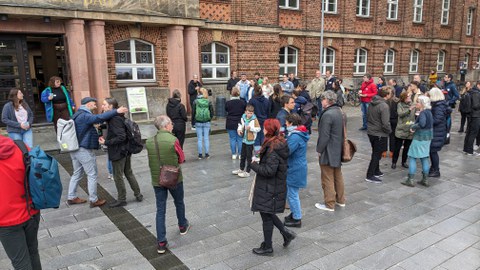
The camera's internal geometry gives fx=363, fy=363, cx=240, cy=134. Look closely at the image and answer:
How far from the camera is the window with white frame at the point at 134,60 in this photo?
1396 cm

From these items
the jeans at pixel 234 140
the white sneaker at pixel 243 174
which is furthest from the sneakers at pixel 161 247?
the jeans at pixel 234 140

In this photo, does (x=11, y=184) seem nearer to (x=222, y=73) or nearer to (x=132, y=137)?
(x=132, y=137)

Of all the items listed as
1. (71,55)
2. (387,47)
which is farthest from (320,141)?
(387,47)

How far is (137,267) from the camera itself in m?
4.39

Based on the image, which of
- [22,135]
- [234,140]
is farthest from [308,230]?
[22,135]

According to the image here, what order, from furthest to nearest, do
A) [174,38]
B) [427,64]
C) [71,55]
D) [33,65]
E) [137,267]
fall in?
[427,64], [33,65], [174,38], [71,55], [137,267]

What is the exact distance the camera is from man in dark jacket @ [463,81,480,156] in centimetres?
955

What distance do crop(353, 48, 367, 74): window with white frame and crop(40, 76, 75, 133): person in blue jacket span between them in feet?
60.6

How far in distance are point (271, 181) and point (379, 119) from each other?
408 cm

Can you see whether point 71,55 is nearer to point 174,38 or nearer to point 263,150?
point 174,38

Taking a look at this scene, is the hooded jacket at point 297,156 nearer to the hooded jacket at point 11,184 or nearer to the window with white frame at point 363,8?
the hooded jacket at point 11,184

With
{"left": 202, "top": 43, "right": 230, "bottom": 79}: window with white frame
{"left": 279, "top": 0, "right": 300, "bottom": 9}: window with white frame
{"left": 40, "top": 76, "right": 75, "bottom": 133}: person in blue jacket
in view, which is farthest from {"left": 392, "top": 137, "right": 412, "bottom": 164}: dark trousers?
{"left": 279, "top": 0, "right": 300, "bottom": 9}: window with white frame

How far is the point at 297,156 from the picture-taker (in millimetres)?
5156

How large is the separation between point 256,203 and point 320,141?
1973mm
